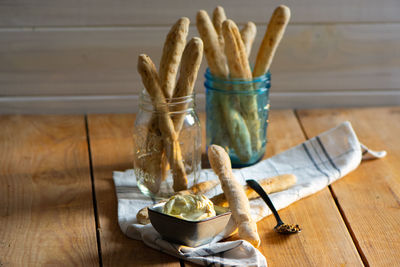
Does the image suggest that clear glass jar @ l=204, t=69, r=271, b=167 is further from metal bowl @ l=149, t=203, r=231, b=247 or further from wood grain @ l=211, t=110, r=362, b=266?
metal bowl @ l=149, t=203, r=231, b=247

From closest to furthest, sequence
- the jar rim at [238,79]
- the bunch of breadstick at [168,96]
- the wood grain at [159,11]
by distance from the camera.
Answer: the bunch of breadstick at [168,96], the jar rim at [238,79], the wood grain at [159,11]

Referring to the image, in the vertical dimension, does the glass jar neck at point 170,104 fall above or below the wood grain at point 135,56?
above

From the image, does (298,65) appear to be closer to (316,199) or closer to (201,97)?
(201,97)

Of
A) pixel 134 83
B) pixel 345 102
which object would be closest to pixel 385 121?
pixel 345 102

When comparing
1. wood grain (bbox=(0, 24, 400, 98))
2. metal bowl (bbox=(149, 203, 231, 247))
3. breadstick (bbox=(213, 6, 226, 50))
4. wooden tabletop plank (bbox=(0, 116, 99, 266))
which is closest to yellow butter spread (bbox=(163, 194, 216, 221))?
metal bowl (bbox=(149, 203, 231, 247))

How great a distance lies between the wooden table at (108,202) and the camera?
2.45ft

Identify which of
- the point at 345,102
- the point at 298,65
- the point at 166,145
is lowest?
the point at 345,102

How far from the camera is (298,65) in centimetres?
134

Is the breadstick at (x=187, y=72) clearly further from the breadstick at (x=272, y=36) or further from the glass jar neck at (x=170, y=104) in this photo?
the breadstick at (x=272, y=36)

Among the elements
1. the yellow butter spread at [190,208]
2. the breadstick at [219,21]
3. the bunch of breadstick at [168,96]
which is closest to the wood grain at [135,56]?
the breadstick at [219,21]

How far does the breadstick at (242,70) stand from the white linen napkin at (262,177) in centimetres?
7

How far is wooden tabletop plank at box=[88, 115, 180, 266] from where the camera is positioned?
2.43ft

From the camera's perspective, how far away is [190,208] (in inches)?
28.6

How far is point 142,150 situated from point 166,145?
46 millimetres
